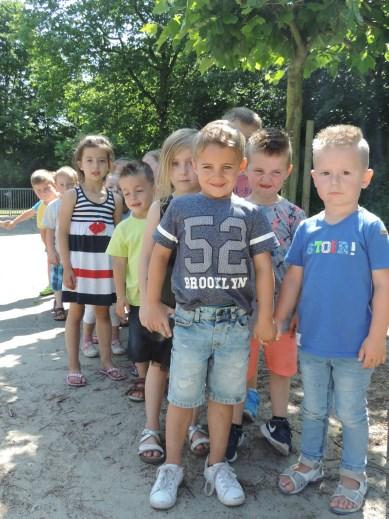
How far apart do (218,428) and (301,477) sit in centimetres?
47

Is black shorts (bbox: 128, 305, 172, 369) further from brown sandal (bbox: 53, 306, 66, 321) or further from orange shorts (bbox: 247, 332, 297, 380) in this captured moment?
brown sandal (bbox: 53, 306, 66, 321)

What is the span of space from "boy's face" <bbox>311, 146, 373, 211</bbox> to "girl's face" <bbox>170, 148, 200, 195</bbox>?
663mm

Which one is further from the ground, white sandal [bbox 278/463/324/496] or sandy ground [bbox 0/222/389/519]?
white sandal [bbox 278/463/324/496]

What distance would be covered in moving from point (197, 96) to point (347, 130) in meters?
17.9

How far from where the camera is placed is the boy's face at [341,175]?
2354mm

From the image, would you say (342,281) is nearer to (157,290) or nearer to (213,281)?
(213,281)

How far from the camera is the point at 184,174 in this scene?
273 centimetres

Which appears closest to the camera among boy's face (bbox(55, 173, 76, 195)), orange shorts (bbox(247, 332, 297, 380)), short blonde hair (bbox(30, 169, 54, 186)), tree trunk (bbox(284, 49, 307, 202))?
orange shorts (bbox(247, 332, 297, 380))

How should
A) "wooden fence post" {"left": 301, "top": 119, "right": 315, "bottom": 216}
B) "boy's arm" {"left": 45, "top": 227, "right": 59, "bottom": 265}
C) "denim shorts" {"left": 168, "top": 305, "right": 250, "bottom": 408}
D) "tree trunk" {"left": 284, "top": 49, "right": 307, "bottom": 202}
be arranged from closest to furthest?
"denim shorts" {"left": 168, "top": 305, "right": 250, "bottom": 408}
"tree trunk" {"left": 284, "top": 49, "right": 307, "bottom": 202}
"wooden fence post" {"left": 301, "top": 119, "right": 315, "bottom": 216}
"boy's arm" {"left": 45, "top": 227, "right": 59, "bottom": 265}

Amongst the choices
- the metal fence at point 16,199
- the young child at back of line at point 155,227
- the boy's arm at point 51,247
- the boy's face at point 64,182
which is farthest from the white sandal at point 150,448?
the metal fence at point 16,199

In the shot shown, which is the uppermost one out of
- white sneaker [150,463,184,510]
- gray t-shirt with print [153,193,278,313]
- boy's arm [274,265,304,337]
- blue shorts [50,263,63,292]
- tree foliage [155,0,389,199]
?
tree foliage [155,0,389,199]

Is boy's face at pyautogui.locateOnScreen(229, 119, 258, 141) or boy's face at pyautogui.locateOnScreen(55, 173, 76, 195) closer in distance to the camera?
boy's face at pyautogui.locateOnScreen(229, 119, 258, 141)

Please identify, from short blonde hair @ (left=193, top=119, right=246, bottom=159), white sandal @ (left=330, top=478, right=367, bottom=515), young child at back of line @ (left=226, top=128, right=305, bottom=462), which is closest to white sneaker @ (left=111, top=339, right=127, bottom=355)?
young child at back of line @ (left=226, top=128, right=305, bottom=462)

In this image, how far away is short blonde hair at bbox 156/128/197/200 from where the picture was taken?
9.00ft
